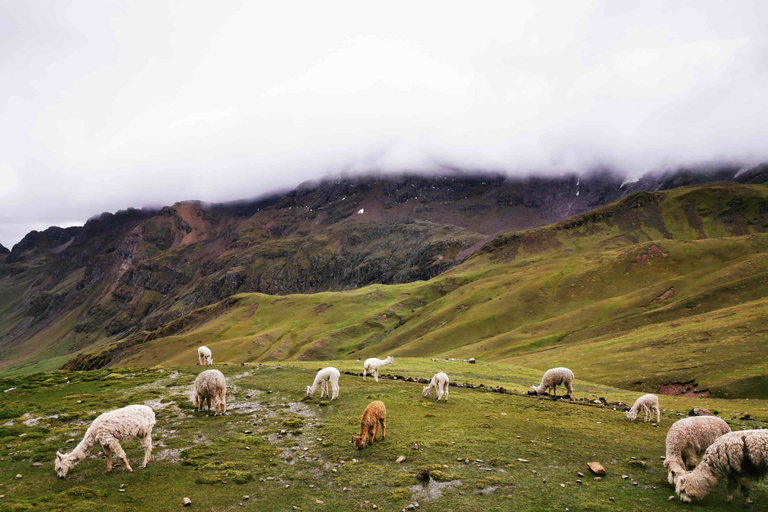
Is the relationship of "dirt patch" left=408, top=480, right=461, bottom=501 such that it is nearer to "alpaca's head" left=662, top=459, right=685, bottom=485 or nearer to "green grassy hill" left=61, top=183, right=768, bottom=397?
"alpaca's head" left=662, top=459, right=685, bottom=485

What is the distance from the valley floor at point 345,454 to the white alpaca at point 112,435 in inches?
25.5

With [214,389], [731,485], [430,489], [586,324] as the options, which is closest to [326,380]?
[214,389]

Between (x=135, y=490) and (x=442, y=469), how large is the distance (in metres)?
12.2

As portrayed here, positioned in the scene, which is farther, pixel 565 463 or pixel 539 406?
pixel 539 406

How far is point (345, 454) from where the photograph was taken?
19.1 metres

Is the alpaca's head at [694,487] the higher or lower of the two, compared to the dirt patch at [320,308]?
lower

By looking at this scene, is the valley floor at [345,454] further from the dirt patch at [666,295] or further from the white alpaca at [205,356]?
the dirt patch at [666,295]

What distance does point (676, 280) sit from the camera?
4011 inches

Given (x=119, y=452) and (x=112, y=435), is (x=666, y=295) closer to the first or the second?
(x=119, y=452)

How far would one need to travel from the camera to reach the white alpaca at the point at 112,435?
16953 mm

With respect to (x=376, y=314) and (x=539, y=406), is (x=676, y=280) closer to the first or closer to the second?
(x=539, y=406)

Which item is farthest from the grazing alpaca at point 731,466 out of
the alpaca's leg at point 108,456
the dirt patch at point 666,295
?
the dirt patch at point 666,295

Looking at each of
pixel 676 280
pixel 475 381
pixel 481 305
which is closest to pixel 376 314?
pixel 481 305

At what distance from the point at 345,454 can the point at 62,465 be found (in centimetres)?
1178
